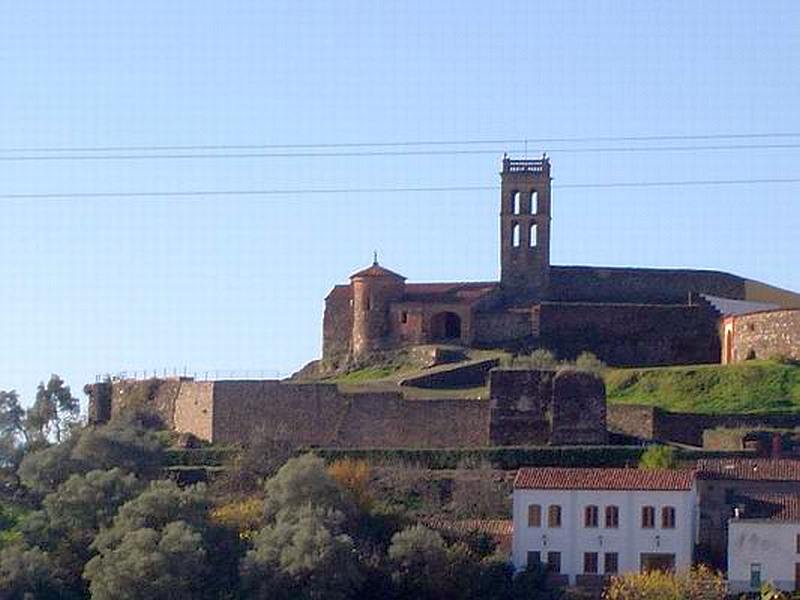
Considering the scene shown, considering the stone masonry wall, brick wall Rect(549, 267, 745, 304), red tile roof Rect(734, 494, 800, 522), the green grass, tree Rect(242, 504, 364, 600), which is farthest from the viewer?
brick wall Rect(549, 267, 745, 304)

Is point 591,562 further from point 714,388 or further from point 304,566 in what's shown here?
point 714,388

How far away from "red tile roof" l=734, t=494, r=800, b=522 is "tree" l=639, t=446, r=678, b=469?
3769mm

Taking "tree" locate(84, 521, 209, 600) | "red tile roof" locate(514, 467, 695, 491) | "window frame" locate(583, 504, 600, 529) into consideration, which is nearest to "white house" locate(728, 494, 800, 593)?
"red tile roof" locate(514, 467, 695, 491)

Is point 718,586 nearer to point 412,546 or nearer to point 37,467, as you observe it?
point 412,546

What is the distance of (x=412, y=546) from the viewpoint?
66.8 metres

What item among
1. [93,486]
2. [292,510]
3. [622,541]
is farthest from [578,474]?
[93,486]

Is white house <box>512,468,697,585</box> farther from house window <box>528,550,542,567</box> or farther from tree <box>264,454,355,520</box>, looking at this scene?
tree <box>264,454,355,520</box>

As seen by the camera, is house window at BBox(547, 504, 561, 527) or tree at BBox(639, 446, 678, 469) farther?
tree at BBox(639, 446, 678, 469)

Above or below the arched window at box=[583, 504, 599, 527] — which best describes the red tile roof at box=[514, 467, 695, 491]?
above

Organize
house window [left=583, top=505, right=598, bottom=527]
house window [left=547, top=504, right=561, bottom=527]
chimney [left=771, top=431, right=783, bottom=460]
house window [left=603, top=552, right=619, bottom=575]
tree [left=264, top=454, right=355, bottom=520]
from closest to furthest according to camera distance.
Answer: house window [left=603, top=552, right=619, bottom=575], house window [left=583, top=505, right=598, bottom=527], house window [left=547, top=504, right=561, bottom=527], tree [left=264, top=454, right=355, bottom=520], chimney [left=771, top=431, right=783, bottom=460]

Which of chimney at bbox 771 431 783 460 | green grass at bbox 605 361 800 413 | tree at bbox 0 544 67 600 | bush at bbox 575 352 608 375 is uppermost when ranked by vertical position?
bush at bbox 575 352 608 375

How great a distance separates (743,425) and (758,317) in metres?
8.32

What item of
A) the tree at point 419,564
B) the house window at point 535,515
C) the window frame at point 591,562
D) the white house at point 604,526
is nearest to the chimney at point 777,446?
the white house at point 604,526

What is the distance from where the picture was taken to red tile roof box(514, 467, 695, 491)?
226 feet
